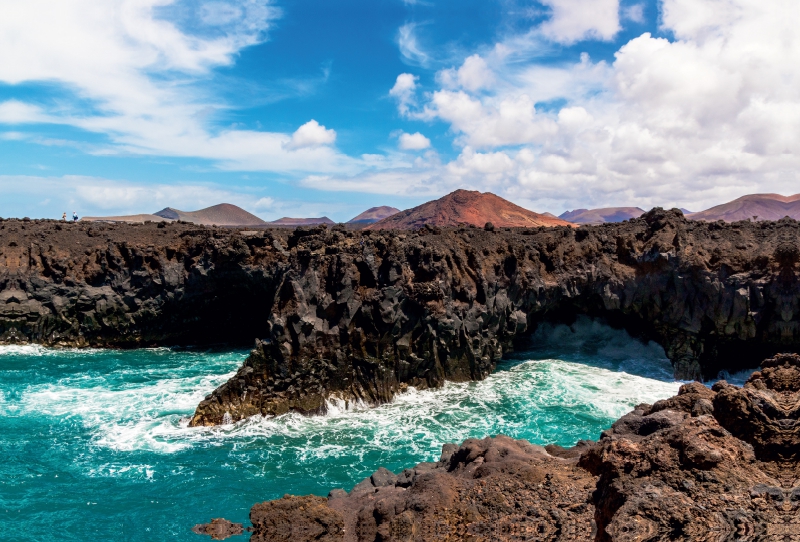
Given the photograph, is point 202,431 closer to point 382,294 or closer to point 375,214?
point 382,294

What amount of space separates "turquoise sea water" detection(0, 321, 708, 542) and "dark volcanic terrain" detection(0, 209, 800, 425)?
1792 mm

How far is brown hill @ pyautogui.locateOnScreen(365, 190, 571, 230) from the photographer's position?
7088 centimetres

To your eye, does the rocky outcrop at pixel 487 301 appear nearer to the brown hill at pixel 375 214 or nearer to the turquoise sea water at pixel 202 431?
the turquoise sea water at pixel 202 431

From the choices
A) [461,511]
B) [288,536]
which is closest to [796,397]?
[461,511]

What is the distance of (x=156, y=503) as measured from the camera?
624 inches

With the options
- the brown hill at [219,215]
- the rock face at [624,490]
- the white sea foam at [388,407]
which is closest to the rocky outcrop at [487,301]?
the white sea foam at [388,407]

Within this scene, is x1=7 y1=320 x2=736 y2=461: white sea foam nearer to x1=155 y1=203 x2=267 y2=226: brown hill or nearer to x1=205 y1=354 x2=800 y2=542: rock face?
x1=205 y1=354 x2=800 y2=542: rock face

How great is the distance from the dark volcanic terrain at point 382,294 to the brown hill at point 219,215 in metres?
46.0

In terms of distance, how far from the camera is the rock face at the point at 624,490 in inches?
297

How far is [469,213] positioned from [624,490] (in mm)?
64211

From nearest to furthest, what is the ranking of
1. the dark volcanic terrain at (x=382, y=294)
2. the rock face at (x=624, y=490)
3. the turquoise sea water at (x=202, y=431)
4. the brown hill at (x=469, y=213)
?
the rock face at (x=624, y=490)
the turquoise sea water at (x=202, y=431)
the dark volcanic terrain at (x=382, y=294)
the brown hill at (x=469, y=213)

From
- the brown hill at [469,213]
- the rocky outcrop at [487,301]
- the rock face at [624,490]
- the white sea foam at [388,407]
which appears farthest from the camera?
the brown hill at [469,213]

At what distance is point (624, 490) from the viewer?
8.45m

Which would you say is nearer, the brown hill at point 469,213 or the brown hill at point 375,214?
the brown hill at point 469,213
